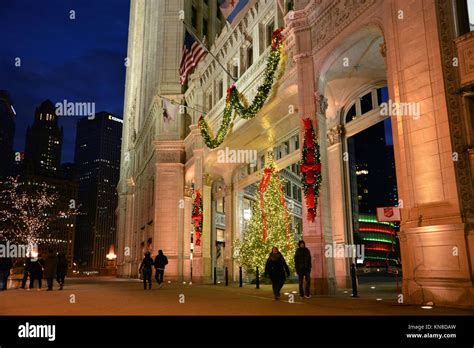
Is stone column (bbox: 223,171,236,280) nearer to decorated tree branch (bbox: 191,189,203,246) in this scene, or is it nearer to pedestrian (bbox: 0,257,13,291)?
decorated tree branch (bbox: 191,189,203,246)

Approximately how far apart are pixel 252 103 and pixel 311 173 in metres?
6.49

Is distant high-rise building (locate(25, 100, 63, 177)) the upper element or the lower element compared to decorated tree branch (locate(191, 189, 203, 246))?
upper

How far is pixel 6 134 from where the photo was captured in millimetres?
143875

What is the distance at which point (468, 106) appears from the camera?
32.5 ft

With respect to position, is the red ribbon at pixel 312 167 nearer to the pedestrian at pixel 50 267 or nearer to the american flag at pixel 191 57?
the american flag at pixel 191 57

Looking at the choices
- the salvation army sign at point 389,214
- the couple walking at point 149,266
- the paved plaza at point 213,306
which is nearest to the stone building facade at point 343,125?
the salvation army sign at point 389,214

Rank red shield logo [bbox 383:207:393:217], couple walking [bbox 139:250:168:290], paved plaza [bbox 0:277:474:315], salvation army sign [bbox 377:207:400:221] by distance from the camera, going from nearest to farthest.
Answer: paved plaza [bbox 0:277:474:315], salvation army sign [bbox 377:207:400:221], red shield logo [bbox 383:207:393:217], couple walking [bbox 139:250:168:290]

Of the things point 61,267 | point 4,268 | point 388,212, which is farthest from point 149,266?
point 388,212

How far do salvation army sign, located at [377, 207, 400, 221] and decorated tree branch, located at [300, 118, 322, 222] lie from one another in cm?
368

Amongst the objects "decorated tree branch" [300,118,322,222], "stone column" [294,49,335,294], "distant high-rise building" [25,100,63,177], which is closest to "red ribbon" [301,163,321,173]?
"decorated tree branch" [300,118,322,222]

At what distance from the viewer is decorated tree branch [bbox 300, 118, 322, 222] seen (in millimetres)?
14852
